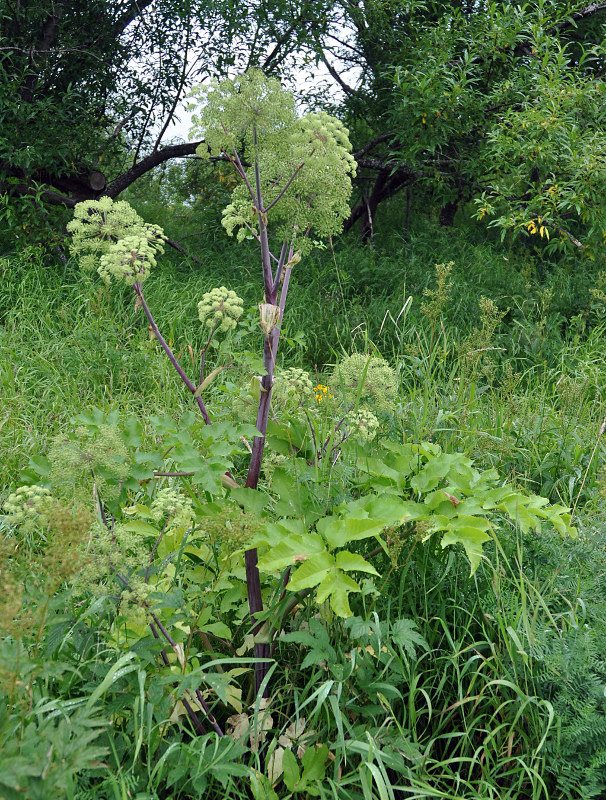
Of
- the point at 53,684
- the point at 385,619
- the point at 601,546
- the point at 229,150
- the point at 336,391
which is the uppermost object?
the point at 229,150

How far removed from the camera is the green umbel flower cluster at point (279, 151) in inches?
68.6

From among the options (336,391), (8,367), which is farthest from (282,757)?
(8,367)

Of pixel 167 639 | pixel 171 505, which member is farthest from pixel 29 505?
pixel 167 639

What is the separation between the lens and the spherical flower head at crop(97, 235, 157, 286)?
1.66 metres

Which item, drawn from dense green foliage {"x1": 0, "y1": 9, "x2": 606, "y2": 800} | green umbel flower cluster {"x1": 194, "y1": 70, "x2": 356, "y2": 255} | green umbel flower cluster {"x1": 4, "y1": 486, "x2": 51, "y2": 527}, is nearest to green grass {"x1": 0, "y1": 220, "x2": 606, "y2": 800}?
dense green foliage {"x1": 0, "y1": 9, "x2": 606, "y2": 800}

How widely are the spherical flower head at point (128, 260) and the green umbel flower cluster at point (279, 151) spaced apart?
9.6 inches

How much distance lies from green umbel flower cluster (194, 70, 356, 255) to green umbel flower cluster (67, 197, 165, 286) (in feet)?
Answer: 0.75

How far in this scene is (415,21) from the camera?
6285 mm

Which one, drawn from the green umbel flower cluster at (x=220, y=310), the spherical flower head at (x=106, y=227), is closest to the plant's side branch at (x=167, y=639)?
the green umbel flower cluster at (x=220, y=310)

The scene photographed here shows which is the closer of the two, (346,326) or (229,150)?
(229,150)

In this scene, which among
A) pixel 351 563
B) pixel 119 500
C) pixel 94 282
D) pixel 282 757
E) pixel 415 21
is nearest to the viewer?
A: pixel 351 563

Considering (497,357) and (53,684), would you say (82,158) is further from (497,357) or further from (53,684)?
(53,684)

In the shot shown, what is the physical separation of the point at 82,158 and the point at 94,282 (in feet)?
5.91

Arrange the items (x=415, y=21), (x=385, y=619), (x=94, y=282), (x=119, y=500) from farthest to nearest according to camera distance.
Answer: (x=415, y=21) < (x=94, y=282) < (x=385, y=619) < (x=119, y=500)
